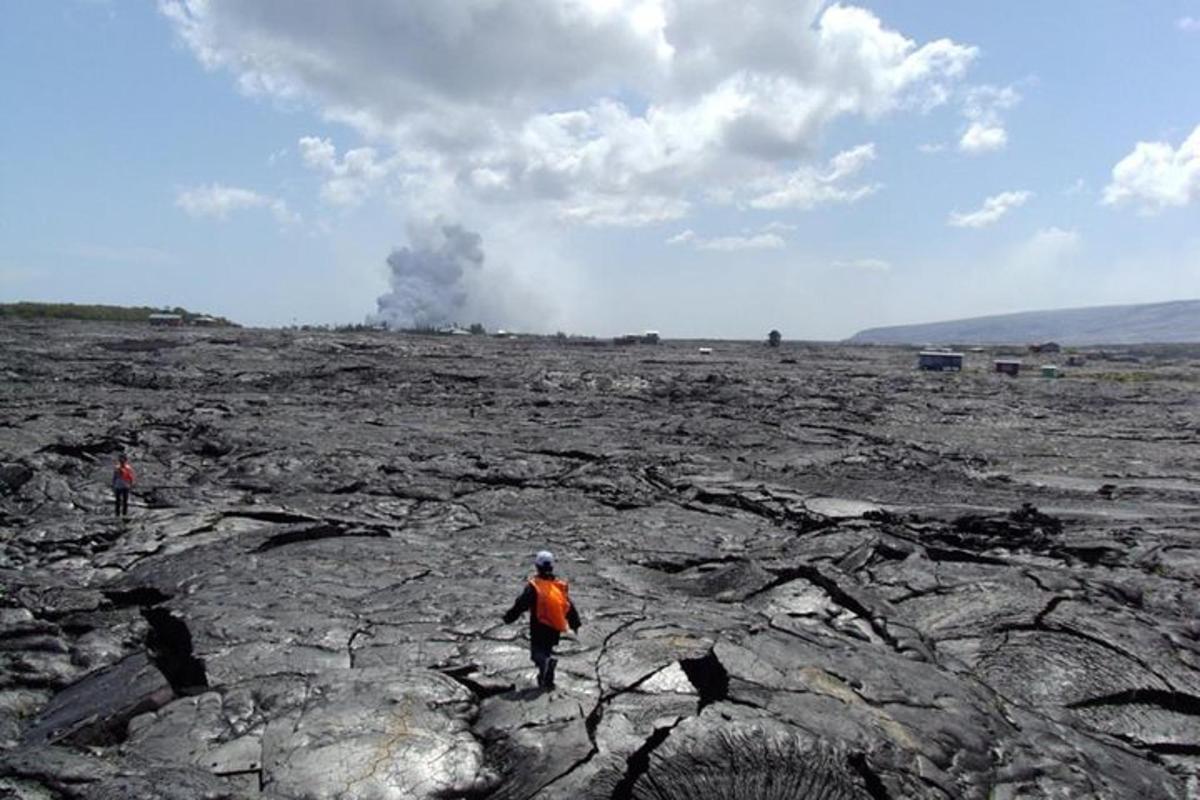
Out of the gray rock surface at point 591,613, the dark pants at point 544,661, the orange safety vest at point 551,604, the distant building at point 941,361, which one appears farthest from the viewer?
the distant building at point 941,361

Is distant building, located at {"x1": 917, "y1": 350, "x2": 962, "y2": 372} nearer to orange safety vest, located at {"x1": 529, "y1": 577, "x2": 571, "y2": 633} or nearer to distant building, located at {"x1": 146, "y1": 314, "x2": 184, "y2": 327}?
orange safety vest, located at {"x1": 529, "y1": 577, "x2": 571, "y2": 633}

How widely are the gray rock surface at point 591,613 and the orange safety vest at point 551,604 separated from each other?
669mm

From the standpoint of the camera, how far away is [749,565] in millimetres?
11000

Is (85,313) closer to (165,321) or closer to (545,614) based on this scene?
(165,321)

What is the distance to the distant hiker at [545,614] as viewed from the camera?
652cm

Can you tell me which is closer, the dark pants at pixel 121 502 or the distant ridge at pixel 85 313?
the dark pants at pixel 121 502

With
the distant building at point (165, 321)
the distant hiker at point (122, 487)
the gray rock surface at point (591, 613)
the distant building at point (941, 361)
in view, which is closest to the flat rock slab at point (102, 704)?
the gray rock surface at point (591, 613)

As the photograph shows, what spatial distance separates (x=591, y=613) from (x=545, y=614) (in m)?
2.25

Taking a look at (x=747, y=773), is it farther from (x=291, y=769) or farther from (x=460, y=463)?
(x=460, y=463)

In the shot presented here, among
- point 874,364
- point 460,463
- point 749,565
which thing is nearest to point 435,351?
point 874,364

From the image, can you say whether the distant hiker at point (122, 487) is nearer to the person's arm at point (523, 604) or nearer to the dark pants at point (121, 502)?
the dark pants at point (121, 502)

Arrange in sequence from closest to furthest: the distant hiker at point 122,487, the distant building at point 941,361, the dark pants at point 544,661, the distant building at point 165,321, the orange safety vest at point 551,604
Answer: the orange safety vest at point 551,604 → the dark pants at point 544,661 → the distant hiker at point 122,487 → the distant building at point 941,361 → the distant building at point 165,321

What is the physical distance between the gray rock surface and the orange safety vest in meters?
0.67

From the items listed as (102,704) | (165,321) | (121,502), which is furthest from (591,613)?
(165,321)
